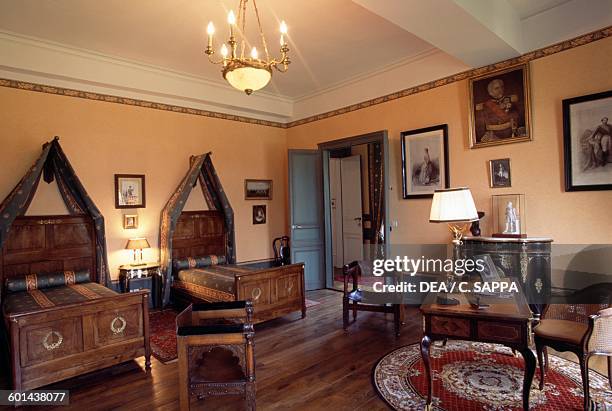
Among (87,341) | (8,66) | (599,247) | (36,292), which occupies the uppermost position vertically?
(8,66)

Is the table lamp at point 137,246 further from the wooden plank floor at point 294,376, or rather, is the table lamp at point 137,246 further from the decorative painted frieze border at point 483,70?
the decorative painted frieze border at point 483,70

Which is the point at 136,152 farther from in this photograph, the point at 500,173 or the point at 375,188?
the point at 500,173

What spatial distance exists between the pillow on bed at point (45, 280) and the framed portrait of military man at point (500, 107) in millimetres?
5065

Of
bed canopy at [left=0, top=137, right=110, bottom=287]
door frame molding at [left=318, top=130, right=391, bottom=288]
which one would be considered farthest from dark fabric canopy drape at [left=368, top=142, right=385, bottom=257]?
bed canopy at [left=0, top=137, right=110, bottom=287]

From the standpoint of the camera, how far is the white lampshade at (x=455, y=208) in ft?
10.2

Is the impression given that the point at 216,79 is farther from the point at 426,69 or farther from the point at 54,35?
the point at 426,69

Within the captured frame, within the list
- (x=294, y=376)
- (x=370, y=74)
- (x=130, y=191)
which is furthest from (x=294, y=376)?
(x=370, y=74)

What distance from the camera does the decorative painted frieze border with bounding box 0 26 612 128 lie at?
372 cm

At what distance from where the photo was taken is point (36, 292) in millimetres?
3885

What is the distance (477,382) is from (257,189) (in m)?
4.62

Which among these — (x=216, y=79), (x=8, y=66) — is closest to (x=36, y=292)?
(x=8, y=66)

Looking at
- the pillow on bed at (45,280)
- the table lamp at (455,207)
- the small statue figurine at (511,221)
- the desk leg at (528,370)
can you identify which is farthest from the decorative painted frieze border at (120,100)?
the desk leg at (528,370)

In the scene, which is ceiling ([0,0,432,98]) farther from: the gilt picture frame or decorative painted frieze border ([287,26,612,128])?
the gilt picture frame

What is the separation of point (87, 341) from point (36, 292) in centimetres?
133
